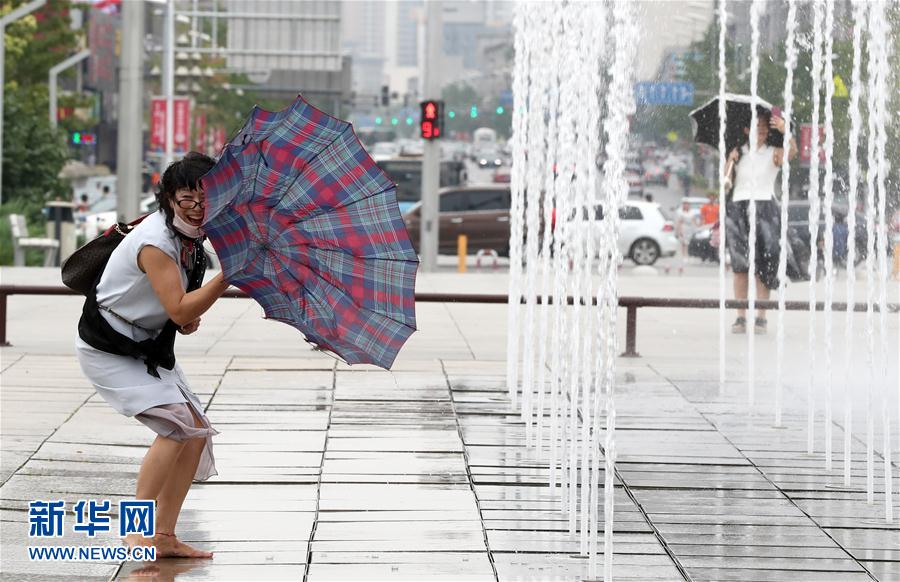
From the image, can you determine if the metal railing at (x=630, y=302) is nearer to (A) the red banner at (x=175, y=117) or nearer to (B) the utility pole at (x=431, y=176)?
(B) the utility pole at (x=431, y=176)

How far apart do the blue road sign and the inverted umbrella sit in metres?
0.76

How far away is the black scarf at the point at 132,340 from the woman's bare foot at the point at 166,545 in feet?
1.92

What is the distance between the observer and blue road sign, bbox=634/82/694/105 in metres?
13.5

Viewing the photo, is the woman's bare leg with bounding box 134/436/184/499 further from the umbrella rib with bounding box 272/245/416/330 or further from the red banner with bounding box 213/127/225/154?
the red banner with bounding box 213/127/225/154

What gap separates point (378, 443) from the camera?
7469 millimetres

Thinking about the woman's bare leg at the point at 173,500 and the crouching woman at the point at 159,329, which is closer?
the crouching woman at the point at 159,329

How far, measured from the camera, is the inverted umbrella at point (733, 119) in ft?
39.7

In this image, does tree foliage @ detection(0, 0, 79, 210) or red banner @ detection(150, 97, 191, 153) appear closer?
red banner @ detection(150, 97, 191, 153)

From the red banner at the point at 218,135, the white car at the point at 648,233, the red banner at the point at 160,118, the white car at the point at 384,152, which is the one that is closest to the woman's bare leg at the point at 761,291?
the white car at the point at 648,233

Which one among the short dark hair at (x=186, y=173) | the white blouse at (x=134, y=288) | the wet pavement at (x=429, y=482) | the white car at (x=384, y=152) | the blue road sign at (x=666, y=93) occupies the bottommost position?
the wet pavement at (x=429, y=482)

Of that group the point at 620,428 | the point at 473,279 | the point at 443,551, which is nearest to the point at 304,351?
the point at 620,428

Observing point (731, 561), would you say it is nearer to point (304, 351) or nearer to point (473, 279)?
point (304, 351)

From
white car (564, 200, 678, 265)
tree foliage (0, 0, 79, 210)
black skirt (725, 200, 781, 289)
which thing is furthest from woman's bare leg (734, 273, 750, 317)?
tree foliage (0, 0, 79, 210)

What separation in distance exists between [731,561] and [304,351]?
245 inches
